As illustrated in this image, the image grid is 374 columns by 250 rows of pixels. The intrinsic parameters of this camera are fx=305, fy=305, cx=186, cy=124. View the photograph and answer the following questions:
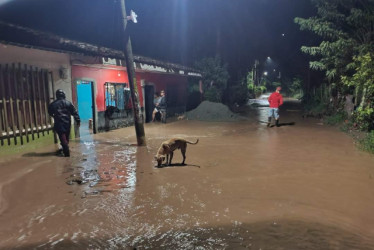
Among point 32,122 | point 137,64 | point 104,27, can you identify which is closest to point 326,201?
point 32,122

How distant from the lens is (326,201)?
477cm

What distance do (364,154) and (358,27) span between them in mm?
7677

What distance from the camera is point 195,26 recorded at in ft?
81.9

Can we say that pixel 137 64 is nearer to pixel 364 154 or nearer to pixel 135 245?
pixel 364 154

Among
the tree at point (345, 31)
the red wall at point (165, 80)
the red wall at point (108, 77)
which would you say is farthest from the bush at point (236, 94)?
the tree at point (345, 31)

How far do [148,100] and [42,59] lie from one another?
24.5 ft

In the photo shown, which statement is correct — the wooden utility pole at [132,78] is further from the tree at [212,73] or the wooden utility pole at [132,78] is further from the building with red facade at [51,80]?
the tree at [212,73]

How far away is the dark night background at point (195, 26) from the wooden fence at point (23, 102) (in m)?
6.95

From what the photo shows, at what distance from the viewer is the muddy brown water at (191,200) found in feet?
11.8

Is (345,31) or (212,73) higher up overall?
(345,31)

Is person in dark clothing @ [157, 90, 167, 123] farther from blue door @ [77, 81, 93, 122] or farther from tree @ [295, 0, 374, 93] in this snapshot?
tree @ [295, 0, 374, 93]

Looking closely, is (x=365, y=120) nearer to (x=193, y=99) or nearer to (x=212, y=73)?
(x=193, y=99)

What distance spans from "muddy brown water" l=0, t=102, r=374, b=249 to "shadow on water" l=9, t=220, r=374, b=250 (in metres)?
0.01

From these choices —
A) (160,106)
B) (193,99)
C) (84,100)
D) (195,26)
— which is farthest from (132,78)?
(195,26)
